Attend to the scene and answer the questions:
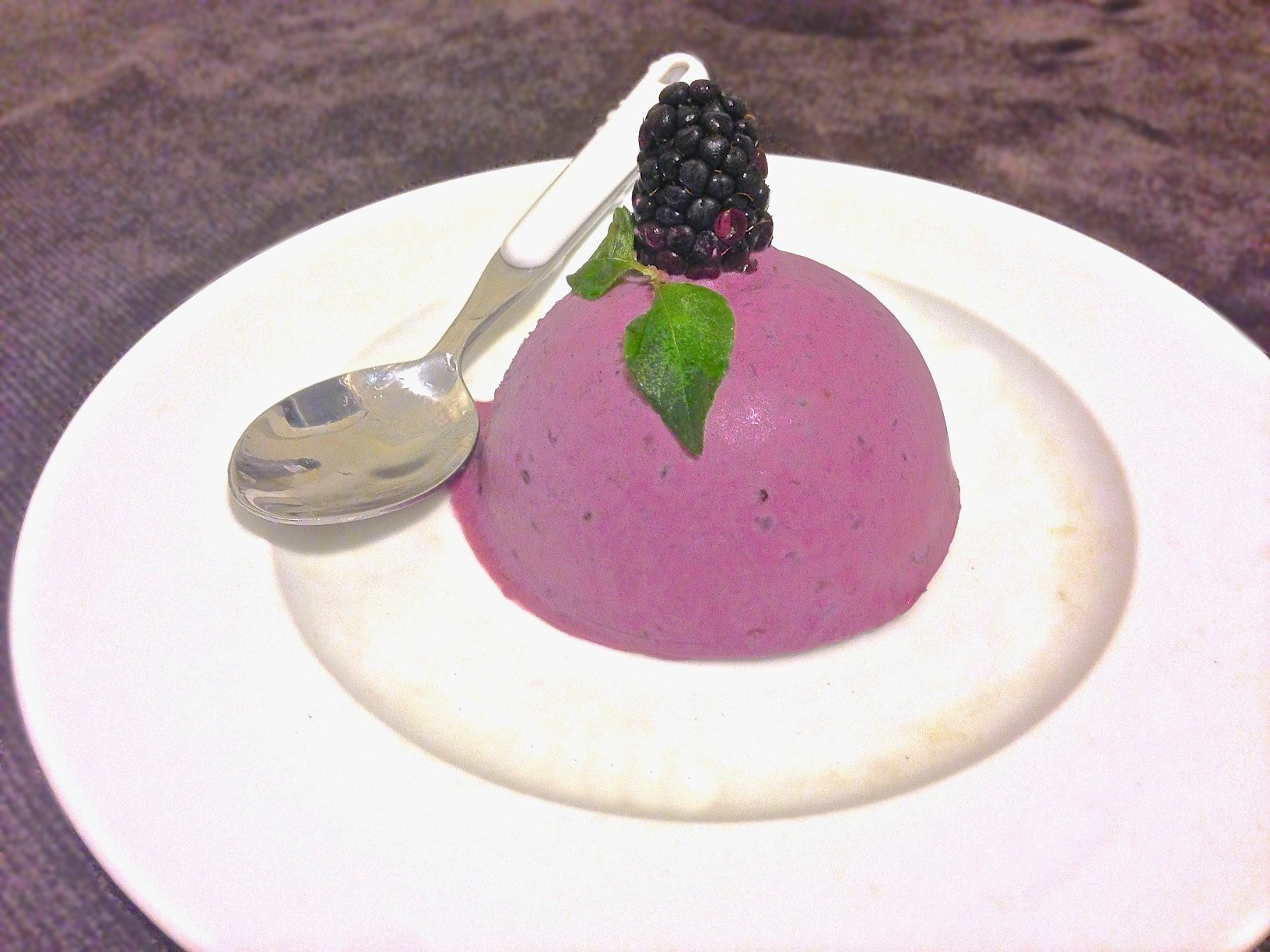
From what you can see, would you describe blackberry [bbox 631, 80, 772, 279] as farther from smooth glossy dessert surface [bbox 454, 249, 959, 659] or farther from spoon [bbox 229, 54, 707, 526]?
spoon [bbox 229, 54, 707, 526]

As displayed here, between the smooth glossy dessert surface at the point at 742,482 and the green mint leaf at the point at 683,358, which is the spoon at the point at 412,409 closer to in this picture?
the smooth glossy dessert surface at the point at 742,482

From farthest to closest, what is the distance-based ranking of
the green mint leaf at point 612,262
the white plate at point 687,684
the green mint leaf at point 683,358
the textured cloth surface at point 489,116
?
1. the textured cloth surface at point 489,116
2. the green mint leaf at point 612,262
3. the green mint leaf at point 683,358
4. the white plate at point 687,684

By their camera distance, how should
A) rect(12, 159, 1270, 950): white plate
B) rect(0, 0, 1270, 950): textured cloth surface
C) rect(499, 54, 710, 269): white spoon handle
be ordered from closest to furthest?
1. rect(12, 159, 1270, 950): white plate
2. rect(499, 54, 710, 269): white spoon handle
3. rect(0, 0, 1270, 950): textured cloth surface

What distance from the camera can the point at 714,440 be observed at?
102 cm

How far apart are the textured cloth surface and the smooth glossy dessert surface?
960 mm

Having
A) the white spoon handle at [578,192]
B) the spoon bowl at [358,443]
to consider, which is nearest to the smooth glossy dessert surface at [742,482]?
the spoon bowl at [358,443]

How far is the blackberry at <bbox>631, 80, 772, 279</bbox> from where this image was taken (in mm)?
993

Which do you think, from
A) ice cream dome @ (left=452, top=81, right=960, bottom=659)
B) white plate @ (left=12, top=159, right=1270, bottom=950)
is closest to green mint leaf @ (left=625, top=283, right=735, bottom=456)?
ice cream dome @ (left=452, top=81, right=960, bottom=659)

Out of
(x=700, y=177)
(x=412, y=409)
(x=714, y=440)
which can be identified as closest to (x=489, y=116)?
(x=412, y=409)

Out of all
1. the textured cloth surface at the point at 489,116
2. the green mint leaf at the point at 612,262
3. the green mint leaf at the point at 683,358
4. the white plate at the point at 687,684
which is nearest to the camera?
the white plate at the point at 687,684

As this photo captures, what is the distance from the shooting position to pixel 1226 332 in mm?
1245

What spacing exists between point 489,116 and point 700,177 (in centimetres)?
151

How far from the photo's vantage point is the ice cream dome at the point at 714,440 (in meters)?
1.01

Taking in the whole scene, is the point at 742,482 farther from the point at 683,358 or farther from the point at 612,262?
the point at 612,262
